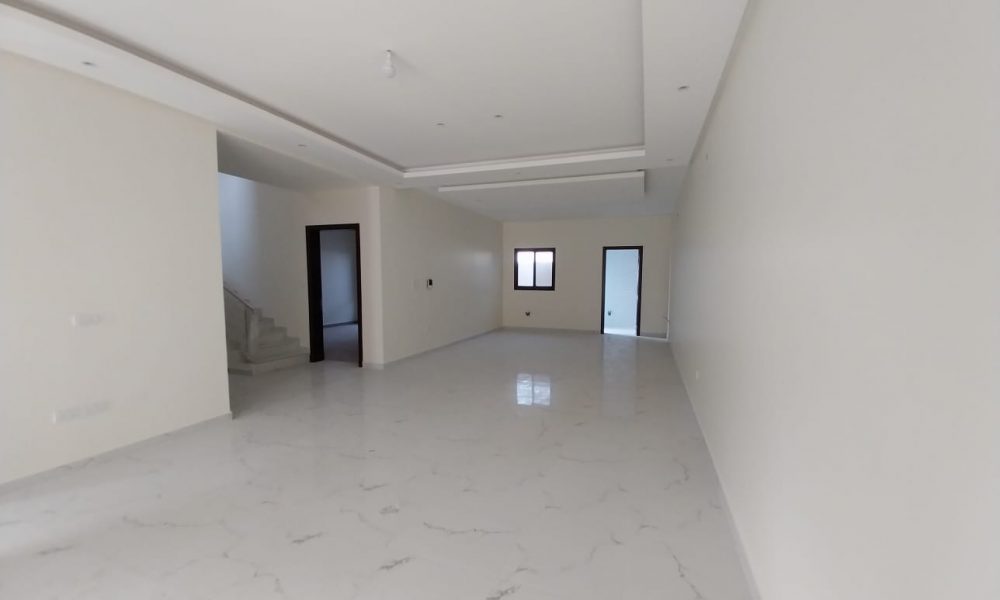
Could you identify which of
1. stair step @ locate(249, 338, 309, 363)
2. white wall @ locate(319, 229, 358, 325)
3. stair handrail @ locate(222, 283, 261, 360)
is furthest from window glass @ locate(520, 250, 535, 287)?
stair handrail @ locate(222, 283, 261, 360)

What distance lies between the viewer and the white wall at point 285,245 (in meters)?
5.89

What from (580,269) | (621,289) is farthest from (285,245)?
(621,289)

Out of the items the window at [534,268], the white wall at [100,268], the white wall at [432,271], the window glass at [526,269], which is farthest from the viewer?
the window glass at [526,269]

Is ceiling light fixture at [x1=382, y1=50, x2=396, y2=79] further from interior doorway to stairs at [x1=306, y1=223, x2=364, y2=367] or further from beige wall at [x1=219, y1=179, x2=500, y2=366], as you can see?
interior doorway to stairs at [x1=306, y1=223, x2=364, y2=367]

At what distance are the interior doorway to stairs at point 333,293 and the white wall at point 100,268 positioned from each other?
2478 millimetres

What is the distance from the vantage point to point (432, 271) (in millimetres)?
7062

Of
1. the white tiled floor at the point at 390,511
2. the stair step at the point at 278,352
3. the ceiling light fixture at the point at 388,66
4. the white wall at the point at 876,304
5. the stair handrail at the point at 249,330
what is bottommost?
the white tiled floor at the point at 390,511

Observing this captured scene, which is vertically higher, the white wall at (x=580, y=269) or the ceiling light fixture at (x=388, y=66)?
the ceiling light fixture at (x=388, y=66)

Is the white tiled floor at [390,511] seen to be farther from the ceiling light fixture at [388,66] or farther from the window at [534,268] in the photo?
the window at [534,268]

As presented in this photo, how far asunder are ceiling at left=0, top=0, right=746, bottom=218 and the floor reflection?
2765 mm

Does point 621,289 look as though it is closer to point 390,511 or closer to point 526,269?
point 526,269

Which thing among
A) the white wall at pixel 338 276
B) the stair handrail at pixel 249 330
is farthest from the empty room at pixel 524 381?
the white wall at pixel 338 276

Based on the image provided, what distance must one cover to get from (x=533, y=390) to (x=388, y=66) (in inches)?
141

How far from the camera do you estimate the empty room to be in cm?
76
